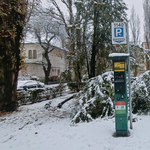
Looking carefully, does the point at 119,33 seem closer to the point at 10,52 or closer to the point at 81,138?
the point at 81,138

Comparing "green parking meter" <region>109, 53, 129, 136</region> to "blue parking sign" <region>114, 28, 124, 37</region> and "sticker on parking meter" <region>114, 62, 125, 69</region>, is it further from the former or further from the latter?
"blue parking sign" <region>114, 28, 124, 37</region>

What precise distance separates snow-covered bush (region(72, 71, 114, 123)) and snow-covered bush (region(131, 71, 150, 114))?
877mm

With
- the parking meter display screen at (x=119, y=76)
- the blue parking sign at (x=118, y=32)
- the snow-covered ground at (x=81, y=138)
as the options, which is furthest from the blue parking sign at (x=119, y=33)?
the snow-covered ground at (x=81, y=138)

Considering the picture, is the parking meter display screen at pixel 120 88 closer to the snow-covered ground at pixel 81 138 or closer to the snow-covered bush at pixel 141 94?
the snow-covered ground at pixel 81 138

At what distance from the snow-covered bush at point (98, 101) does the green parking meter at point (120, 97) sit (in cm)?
157

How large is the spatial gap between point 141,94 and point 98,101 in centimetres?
155

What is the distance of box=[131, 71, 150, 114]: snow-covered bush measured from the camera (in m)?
5.98

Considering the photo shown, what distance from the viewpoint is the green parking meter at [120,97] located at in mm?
4320

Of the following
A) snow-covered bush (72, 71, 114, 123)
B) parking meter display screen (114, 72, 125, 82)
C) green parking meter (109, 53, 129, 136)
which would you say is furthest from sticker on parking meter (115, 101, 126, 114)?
snow-covered bush (72, 71, 114, 123)

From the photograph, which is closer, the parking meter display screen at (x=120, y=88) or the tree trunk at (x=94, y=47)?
the parking meter display screen at (x=120, y=88)

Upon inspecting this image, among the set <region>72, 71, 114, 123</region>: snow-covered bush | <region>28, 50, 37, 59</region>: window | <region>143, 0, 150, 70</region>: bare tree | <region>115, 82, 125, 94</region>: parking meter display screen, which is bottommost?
<region>72, 71, 114, 123</region>: snow-covered bush

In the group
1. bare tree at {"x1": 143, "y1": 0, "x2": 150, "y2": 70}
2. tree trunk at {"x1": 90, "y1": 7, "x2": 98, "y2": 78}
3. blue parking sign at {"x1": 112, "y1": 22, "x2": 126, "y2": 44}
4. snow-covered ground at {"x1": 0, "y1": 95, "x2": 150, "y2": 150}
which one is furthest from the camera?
bare tree at {"x1": 143, "y1": 0, "x2": 150, "y2": 70}

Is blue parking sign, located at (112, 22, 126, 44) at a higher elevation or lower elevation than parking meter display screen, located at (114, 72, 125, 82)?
higher

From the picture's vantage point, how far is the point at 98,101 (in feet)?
20.0
